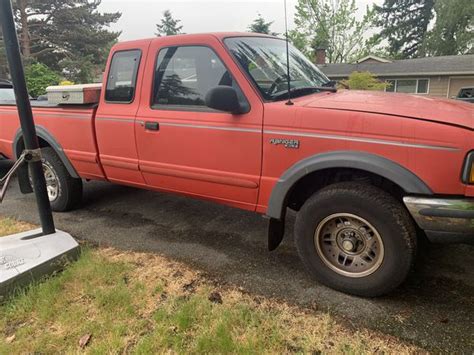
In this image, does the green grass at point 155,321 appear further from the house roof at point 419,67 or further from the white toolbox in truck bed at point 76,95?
the house roof at point 419,67

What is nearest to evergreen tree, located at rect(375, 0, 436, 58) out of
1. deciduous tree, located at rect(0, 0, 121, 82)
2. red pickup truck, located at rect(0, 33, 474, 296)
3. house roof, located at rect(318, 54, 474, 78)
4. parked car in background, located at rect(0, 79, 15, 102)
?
house roof, located at rect(318, 54, 474, 78)

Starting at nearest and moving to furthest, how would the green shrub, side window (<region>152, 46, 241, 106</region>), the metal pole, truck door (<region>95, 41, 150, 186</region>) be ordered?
1. the metal pole
2. side window (<region>152, 46, 241, 106</region>)
3. truck door (<region>95, 41, 150, 186</region>)
4. the green shrub

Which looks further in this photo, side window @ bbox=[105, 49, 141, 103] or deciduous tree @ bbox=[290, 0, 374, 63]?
deciduous tree @ bbox=[290, 0, 374, 63]

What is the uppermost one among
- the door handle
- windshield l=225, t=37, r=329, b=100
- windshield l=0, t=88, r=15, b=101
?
windshield l=225, t=37, r=329, b=100

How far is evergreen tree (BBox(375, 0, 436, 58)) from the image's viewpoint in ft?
142

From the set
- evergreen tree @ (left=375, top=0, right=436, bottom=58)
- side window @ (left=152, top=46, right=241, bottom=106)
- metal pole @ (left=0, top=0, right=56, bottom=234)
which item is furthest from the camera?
evergreen tree @ (left=375, top=0, right=436, bottom=58)

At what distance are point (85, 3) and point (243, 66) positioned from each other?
27.1 m

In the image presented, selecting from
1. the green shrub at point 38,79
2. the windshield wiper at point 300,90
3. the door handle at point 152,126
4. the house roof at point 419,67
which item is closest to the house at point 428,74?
the house roof at point 419,67

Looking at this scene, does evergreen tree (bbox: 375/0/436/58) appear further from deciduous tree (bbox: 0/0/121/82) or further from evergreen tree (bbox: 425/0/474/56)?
→ deciduous tree (bbox: 0/0/121/82)

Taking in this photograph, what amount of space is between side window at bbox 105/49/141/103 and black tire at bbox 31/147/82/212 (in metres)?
1.19

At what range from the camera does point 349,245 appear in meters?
2.85

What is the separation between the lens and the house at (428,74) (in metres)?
22.6

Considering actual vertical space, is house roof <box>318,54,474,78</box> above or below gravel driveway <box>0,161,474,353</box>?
above

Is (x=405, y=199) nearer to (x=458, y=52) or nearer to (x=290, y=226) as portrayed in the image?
(x=290, y=226)
